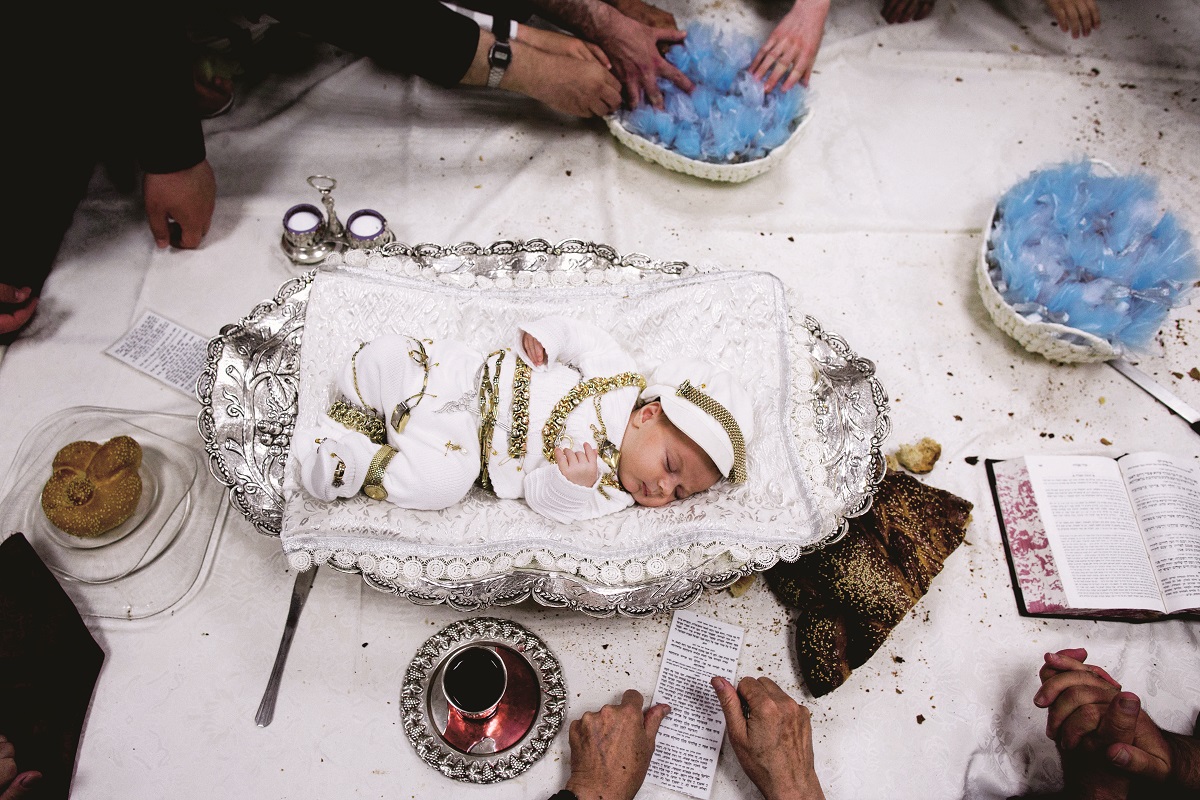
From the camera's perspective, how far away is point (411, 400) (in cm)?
136

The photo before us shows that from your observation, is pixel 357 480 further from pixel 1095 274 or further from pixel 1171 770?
pixel 1095 274

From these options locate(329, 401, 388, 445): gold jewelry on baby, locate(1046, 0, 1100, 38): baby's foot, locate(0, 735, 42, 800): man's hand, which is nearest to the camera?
locate(0, 735, 42, 800): man's hand

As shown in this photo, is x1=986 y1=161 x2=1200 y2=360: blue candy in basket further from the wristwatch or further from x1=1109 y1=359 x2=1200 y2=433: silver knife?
the wristwatch

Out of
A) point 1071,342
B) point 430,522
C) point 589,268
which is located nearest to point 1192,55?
point 1071,342

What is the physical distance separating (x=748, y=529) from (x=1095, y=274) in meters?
1.05

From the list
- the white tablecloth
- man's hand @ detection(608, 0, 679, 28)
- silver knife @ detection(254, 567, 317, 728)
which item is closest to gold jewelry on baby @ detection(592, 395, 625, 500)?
the white tablecloth

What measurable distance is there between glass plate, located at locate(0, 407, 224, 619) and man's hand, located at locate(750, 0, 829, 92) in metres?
1.62

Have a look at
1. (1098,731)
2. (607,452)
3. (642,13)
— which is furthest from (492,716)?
(642,13)

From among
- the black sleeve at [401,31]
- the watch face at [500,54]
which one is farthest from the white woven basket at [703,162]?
the black sleeve at [401,31]

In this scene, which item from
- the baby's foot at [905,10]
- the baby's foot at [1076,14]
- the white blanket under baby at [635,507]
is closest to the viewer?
the white blanket under baby at [635,507]

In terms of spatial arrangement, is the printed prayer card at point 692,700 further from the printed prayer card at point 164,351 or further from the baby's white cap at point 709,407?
the printed prayer card at point 164,351

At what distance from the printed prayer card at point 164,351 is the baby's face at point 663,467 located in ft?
3.19

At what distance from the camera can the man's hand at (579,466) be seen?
129 cm

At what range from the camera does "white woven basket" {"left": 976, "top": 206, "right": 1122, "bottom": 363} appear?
1.59 m
